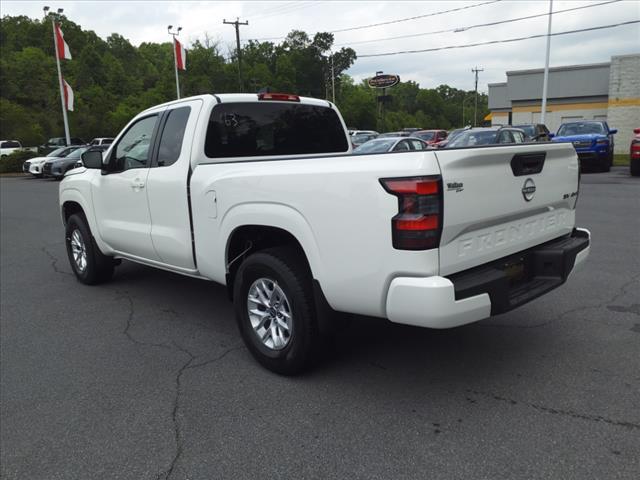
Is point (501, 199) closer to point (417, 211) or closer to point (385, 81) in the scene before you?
point (417, 211)

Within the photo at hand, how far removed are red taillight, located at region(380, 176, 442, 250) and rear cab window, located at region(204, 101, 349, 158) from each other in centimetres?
204

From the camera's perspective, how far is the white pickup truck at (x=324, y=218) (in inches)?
109

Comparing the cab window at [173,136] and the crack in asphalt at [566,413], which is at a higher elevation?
the cab window at [173,136]

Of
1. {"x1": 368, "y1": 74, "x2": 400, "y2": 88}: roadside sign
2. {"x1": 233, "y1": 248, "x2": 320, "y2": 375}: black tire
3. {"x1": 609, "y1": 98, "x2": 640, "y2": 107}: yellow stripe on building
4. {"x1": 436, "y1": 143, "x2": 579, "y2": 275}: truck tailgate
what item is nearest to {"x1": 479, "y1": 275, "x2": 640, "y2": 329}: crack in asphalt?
{"x1": 436, "y1": 143, "x2": 579, "y2": 275}: truck tailgate

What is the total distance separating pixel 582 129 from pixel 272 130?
1817cm

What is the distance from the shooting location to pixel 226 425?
3.04 metres

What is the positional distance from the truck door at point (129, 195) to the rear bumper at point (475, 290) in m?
2.84

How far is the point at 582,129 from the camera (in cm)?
1942

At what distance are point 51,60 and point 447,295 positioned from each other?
85.5 metres

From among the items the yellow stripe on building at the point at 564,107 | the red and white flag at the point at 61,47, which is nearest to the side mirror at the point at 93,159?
the red and white flag at the point at 61,47

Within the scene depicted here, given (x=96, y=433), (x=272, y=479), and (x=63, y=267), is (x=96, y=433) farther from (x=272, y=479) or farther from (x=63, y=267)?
(x=63, y=267)

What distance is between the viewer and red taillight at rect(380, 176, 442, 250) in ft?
8.79

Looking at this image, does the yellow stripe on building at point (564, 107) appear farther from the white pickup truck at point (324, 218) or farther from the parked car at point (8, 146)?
the white pickup truck at point (324, 218)

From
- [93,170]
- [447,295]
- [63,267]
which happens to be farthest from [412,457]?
[63,267]
